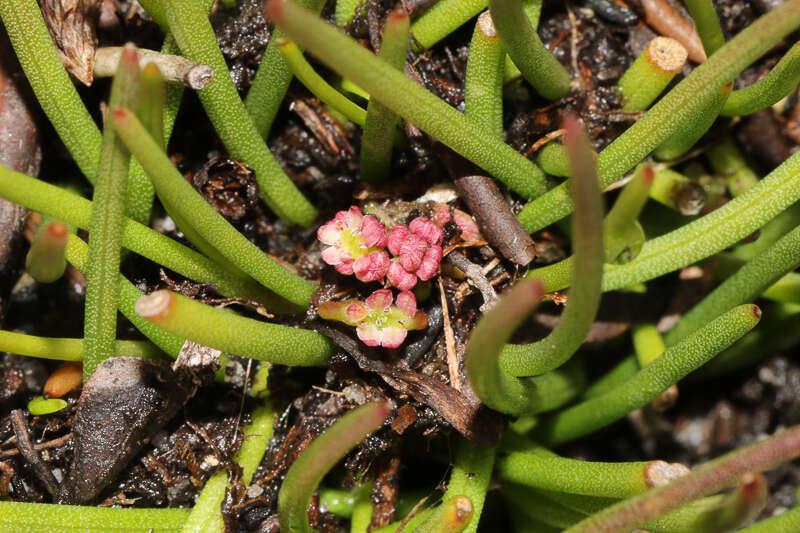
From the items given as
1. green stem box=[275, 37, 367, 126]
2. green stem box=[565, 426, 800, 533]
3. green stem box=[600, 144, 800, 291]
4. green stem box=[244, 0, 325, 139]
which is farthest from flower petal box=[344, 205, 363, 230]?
green stem box=[565, 426, 800, 533]

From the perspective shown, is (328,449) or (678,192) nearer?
(328,449)

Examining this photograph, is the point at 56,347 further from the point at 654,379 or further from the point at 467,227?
the point at 654,379

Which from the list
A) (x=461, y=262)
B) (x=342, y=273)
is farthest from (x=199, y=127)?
(x=461, y=262)

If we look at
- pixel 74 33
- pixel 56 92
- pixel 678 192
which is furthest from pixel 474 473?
pixel 74 33

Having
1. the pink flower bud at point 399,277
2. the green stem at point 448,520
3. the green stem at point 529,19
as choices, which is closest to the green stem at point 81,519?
the green stem at point 448,520

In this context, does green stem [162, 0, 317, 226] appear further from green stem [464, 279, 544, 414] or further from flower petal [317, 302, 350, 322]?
green stem [464, 279, 544, 414]

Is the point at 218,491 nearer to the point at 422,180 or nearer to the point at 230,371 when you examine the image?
the point at 230,371
